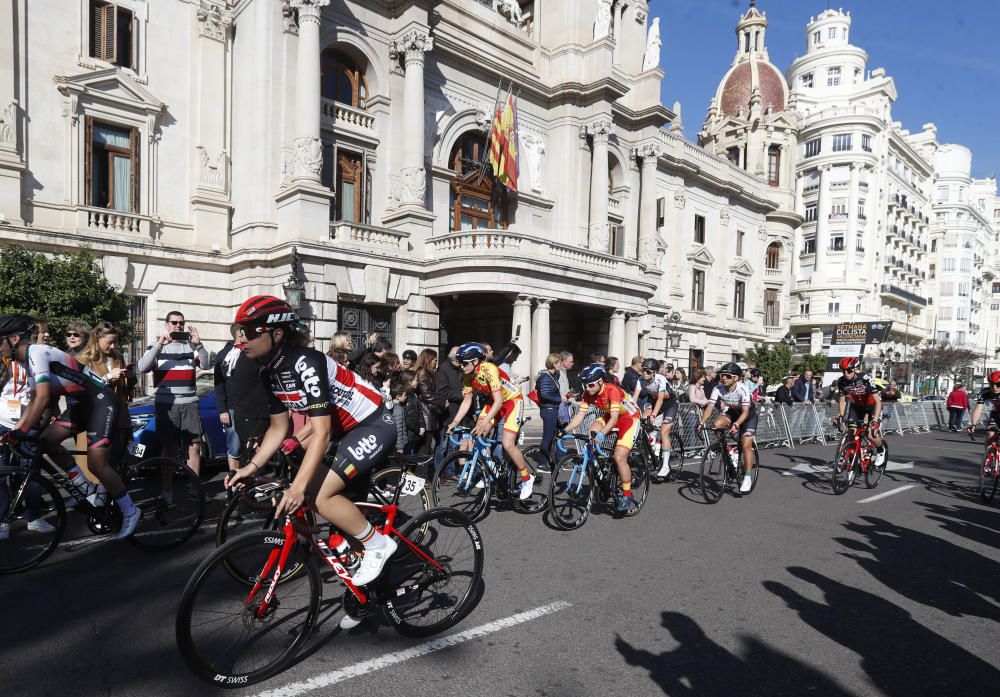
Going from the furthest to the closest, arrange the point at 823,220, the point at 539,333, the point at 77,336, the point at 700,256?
the point at 823,220, the point at 700,256, the point at 539,333, the point at 77,336

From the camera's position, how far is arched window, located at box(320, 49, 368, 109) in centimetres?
1986

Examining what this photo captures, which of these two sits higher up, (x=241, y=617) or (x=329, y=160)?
(x=329, y=160)

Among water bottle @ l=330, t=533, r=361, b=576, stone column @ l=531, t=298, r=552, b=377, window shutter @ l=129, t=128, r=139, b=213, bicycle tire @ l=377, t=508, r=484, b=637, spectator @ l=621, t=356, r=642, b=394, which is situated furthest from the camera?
stone column @ l=531, t=298, r=552, b=377

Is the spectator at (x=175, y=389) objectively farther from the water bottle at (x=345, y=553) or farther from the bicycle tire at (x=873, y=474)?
the bicycle tire at (x=873, y=474)

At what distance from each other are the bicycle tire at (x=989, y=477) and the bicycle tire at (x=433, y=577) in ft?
27.2

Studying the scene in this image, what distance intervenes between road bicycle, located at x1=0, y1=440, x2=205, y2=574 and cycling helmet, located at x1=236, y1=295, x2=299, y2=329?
120 inches

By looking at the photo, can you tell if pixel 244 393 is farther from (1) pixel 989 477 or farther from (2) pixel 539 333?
(2) pixel 539 333

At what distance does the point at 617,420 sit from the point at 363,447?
399 cm

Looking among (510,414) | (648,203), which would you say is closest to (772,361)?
(648,203)

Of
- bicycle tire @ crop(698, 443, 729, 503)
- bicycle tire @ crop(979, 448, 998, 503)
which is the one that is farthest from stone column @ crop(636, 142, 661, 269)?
bicycle tire @ crop(698, 443, 729, 503)

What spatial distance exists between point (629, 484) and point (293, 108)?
16.4 m

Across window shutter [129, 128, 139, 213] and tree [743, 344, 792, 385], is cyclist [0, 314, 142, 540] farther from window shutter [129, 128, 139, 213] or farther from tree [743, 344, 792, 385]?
tree [743, 344, 792, 385]

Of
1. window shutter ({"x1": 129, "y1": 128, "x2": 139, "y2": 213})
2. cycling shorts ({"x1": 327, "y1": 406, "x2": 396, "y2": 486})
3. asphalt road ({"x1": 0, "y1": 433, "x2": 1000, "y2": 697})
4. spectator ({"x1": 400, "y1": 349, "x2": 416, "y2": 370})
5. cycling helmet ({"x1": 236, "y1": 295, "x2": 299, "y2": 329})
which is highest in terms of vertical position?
window shutter ({"x1": 129, "y1": 128, "x2": 139, "y2": 213})

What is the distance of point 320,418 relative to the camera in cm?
332
